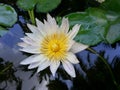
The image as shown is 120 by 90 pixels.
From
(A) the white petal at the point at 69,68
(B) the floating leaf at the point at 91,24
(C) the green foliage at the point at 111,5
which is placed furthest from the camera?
(C) the green foliage at the point at 111,5

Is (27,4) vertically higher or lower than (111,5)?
higher


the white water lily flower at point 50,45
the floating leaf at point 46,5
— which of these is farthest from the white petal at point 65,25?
the floating leaf at point 46,5

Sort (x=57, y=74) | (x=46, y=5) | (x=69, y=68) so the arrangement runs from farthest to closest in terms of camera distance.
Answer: (x=46, y=5)
(x=57, y=74)
(x=69, y=68)

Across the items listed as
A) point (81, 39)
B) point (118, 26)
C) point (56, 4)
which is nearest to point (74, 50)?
point (81, 39)

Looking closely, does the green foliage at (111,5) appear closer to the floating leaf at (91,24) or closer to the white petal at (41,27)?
the floating leaf at (91,24)

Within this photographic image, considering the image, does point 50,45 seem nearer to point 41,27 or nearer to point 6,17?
point 41,27

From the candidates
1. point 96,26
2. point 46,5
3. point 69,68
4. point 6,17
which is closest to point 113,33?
point 96,26
